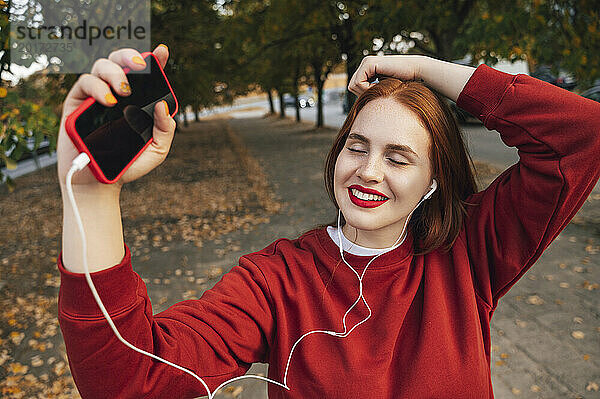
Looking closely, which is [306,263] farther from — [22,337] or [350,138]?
[22,337]

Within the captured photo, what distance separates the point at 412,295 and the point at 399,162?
1.52 ft

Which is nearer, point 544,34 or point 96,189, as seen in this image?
point 96,189

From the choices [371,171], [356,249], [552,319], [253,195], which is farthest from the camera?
[253,195]

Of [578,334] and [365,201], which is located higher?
[365,201]

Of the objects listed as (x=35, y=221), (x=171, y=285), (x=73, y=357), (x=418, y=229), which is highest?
(x=73, y=357)

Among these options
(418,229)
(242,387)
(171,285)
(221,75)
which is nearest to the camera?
(418,229)

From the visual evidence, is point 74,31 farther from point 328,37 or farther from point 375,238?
point 375,238

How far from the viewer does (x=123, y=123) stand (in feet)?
3.68

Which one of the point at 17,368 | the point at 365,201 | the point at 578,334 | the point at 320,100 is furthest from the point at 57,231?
the point at 320,100

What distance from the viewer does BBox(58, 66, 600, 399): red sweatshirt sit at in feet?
4.88

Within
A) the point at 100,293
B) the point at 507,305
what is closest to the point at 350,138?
the point at 100,293

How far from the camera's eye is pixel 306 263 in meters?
1.73

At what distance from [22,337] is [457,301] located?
4.65 meters

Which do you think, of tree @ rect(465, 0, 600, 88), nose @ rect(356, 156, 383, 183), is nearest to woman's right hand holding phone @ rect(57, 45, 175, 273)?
nose @ rect(356, 156, 383, 183)
